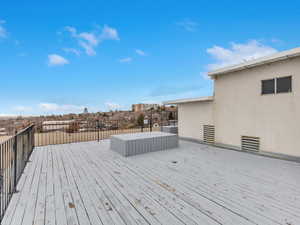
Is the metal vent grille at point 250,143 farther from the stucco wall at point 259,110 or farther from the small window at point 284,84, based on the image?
the small window at point 284,84

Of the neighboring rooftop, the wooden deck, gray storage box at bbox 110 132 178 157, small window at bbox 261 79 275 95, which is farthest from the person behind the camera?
gray storage box at bbox 110 132 178 157

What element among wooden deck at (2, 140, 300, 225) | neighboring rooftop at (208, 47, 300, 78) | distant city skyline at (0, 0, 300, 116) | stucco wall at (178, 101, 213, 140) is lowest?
wooden deck at (2, 140, 300, 225)

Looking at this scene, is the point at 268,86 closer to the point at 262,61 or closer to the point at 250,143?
the point at 262,61

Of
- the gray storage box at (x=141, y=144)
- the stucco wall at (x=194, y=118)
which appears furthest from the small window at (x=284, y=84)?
the gray storage box at (x=141, y=144)

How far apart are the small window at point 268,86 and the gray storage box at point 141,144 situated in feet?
11.1

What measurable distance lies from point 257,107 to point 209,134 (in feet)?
7.39

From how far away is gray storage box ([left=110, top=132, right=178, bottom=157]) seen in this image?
5.20m

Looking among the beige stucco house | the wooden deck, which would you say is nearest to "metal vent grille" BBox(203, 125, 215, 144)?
the beige stucco house

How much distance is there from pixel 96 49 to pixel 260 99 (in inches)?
400

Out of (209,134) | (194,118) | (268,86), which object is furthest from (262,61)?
(194,118)

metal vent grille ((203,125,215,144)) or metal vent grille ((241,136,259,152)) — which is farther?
metal vent grille ((203,125,215,144))

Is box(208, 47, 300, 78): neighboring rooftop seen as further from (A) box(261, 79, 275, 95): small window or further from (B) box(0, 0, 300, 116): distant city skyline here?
(A) box(261, 79, 275, 95): small window

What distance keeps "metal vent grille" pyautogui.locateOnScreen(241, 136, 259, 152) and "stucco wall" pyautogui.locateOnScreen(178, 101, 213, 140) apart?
1509 mm

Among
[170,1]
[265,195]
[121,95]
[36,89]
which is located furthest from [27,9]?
[121,95]
